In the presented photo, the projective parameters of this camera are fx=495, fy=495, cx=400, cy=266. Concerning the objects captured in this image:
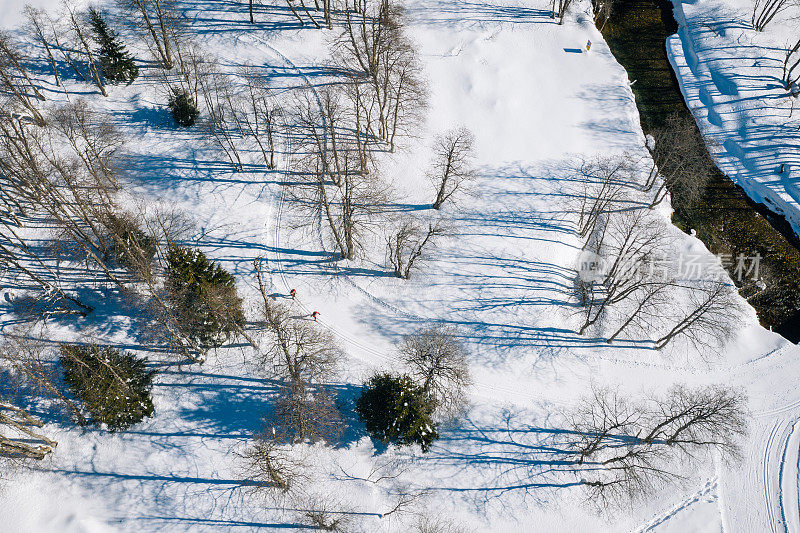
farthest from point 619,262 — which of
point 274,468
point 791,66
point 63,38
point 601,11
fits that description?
point 63,38

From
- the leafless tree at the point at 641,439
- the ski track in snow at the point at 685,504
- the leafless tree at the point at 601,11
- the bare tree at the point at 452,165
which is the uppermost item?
the leafless tree at the point at 601,11

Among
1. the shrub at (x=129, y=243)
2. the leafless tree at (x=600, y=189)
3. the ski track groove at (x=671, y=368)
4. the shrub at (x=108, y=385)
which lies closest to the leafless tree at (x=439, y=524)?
the ski track groove at (x=671, y=368)

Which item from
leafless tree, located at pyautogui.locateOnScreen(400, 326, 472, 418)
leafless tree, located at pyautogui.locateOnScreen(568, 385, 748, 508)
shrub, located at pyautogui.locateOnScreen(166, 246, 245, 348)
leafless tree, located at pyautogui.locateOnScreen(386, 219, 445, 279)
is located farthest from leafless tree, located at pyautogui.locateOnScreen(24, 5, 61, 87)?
leafless tree, located at pyautogui.locateOnScreen(568, 385, 748, 508)

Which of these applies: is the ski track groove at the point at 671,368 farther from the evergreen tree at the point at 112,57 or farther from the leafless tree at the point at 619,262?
the evergreen tree at the point at 112,57

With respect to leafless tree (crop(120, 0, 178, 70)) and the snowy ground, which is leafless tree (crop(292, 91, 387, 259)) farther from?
the snowy ground

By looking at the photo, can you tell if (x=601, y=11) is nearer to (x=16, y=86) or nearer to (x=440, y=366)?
(x=440, y=366)
